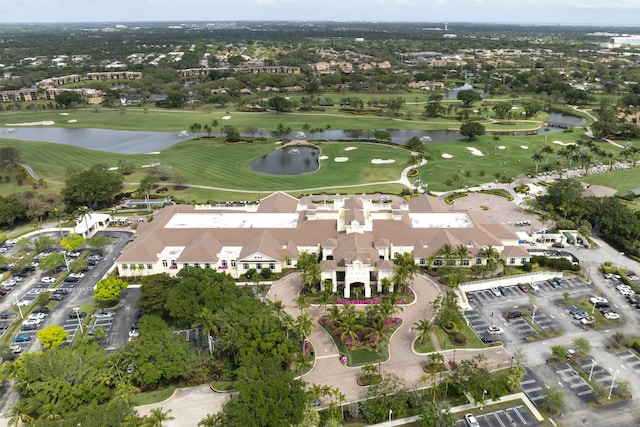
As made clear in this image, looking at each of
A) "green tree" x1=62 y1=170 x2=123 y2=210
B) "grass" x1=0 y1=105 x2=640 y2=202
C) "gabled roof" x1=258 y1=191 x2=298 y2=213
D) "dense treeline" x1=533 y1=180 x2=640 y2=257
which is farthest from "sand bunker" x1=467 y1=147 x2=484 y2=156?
"green tree" x1=62 y1=170 x2=123 y2=210

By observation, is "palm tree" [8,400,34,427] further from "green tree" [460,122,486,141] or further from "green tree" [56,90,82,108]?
"green tree" [56,90,82,108]

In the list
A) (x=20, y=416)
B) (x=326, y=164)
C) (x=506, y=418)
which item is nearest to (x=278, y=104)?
(x=326, y=164)

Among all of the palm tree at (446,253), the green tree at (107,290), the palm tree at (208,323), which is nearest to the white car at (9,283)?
the green tree at (107,290)

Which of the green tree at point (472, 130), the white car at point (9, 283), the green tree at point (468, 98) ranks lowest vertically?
the white car at point (9, 283)

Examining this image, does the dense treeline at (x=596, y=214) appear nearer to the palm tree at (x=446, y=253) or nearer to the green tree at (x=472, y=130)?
the palm tree at (x=446, y=253)

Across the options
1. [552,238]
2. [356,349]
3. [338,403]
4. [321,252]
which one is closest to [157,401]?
[338,403]

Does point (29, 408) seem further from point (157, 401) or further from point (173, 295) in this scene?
point (173, 295)

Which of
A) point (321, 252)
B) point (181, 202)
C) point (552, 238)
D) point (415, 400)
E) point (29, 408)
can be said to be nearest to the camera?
point (29, 408)
